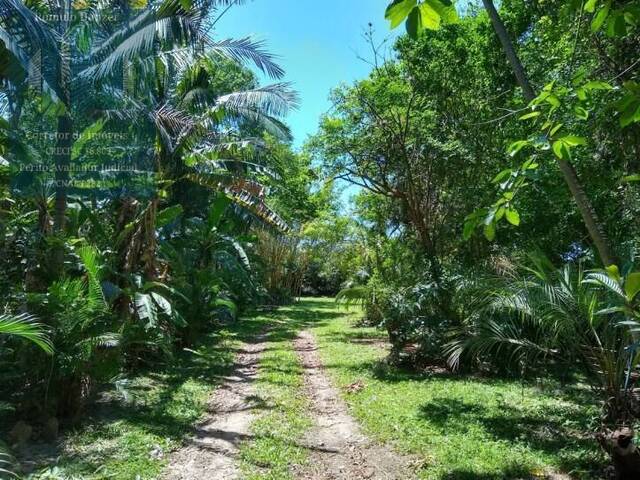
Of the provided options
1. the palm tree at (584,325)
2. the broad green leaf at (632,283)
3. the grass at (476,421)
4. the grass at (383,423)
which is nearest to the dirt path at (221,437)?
the grass at (383,423)

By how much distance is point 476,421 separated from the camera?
18.9ft

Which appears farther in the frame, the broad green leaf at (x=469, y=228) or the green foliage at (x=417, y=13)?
the broad green leaf at (x=469, y=228)

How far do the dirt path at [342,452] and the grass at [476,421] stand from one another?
178mm

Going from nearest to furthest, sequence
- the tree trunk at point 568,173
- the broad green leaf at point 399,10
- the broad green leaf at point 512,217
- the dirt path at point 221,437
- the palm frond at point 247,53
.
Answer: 1. the broad green leaf at point 399,10
2. the broad green leaf at point 512,217
3. the tree trunk at point 568,173
4. the dirt path at point 221,437
5. the palm frond at point 247,53

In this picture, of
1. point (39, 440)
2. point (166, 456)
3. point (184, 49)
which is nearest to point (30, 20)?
point (184, 49)

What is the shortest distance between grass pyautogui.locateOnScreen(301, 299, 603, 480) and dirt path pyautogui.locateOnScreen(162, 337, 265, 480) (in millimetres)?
1439

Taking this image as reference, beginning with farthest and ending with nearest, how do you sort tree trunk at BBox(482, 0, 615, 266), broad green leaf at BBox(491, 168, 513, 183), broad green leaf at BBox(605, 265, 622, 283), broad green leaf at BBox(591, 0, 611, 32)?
tree trunk at BBox(482, 0, 615, 266) < broad green leaf at BBox(605, 265, 622, 283) < broad green leaf at BBox(491, 168, 513, 183) < broad green leaf at BBox(591, 0, 611, 32)

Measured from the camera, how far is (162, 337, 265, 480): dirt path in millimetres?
4566

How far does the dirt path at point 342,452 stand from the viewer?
14.8 feet

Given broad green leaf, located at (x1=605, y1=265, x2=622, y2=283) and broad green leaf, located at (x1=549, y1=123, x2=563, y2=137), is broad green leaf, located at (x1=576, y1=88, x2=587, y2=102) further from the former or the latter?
broad green leaf, located at (x1=605, y1=265, x2=622, y2=283)

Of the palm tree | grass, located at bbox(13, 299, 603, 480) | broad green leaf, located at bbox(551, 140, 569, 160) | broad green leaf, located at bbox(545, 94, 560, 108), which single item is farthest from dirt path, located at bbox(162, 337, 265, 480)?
broad green leaf, located at bbox(545, 94, 560, 108)

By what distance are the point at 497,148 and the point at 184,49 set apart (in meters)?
6.42

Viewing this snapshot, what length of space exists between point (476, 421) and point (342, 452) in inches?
69.1

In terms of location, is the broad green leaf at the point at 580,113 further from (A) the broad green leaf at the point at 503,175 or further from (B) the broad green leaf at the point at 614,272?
(B) the broad green leaf at the point at 614,272
